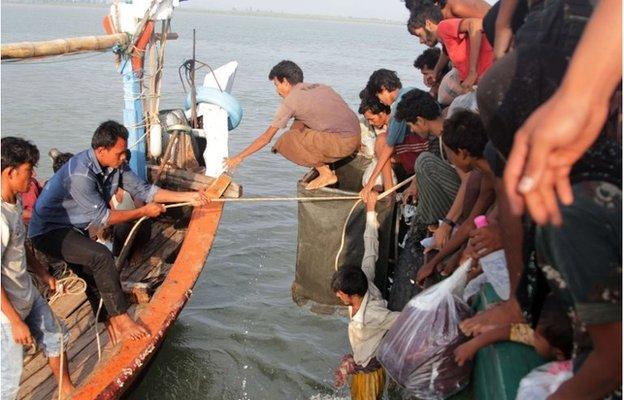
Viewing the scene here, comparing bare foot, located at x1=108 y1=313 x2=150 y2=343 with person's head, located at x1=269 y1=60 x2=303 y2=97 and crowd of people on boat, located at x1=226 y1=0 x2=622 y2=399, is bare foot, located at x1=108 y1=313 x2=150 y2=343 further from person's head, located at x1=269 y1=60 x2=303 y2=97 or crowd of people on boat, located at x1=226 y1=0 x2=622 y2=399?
person's head, located at x1=269 y1=60 x2=303 y2=97

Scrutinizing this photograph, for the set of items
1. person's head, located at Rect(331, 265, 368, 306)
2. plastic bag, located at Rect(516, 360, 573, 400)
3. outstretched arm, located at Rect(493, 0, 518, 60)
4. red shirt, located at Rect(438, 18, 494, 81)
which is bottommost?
person's head, located at Rect(331, 265, 368, 306)

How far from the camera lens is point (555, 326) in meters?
2.15

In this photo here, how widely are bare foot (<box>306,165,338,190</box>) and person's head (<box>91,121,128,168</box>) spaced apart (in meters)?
1.59

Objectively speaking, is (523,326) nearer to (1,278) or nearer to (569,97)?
(569,97)

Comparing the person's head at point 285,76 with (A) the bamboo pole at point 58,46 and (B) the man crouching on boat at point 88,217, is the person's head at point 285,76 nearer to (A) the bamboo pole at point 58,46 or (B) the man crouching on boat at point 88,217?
(A) the bamboo pole at point 58,46

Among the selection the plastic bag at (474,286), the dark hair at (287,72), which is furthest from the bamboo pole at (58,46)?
the plastic bag at (474,286)

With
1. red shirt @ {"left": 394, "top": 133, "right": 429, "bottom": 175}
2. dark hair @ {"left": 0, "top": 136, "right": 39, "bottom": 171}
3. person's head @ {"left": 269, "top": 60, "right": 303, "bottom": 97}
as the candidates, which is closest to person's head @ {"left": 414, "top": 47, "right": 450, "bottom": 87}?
person's head @ {"left": 269, "top": 60, "right": 303, "bottom": 97}

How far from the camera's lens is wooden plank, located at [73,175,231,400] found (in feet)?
11.7

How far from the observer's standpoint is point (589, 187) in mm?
1649

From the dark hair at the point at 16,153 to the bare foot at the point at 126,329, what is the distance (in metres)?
1.35

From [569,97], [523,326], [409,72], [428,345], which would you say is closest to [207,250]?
[428,345]

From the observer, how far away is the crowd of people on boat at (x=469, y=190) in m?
1.28

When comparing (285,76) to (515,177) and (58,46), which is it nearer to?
(58,46)

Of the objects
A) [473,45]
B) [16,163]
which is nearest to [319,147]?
[473,45]
